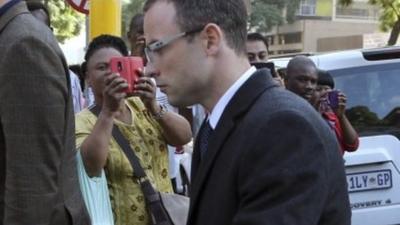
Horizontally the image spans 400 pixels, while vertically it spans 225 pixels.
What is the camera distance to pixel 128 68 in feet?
11.7

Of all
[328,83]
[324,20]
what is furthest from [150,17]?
[324,20]

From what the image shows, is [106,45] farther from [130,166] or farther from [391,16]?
[391,16]

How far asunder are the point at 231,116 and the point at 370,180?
3.92m

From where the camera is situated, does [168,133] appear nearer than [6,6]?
No

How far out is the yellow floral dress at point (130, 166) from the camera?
3.54 meters

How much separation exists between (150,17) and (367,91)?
408 centimetres

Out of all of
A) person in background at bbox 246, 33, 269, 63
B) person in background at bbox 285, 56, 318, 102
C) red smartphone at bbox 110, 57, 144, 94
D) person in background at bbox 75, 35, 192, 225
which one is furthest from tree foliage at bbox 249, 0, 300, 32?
red smartphone at bbox 110, 57, 144, 94

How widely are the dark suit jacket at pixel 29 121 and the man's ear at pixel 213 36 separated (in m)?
0.72

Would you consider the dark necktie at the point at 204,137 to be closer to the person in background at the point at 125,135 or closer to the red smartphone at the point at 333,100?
the person in background at the point at 125,135

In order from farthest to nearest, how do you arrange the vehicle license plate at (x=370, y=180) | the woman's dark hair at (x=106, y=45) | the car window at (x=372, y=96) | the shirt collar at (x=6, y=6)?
the car window at (x=372, y=96) → the vehicle license plate at (x=370, y=180) → the woman's dark hair at (x=106, y=45) → the shirt collar at (x=6, y=6)

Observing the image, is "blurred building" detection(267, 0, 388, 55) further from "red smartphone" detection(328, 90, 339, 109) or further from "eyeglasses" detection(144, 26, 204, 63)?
"eyeglasses" detection(144, 26, 204, 63)

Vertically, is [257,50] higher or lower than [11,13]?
lower

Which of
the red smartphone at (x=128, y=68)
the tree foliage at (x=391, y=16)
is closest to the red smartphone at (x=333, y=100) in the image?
the red smartphone at (x=128, y=68)

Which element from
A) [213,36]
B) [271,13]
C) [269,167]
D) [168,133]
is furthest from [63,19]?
[271,13]
